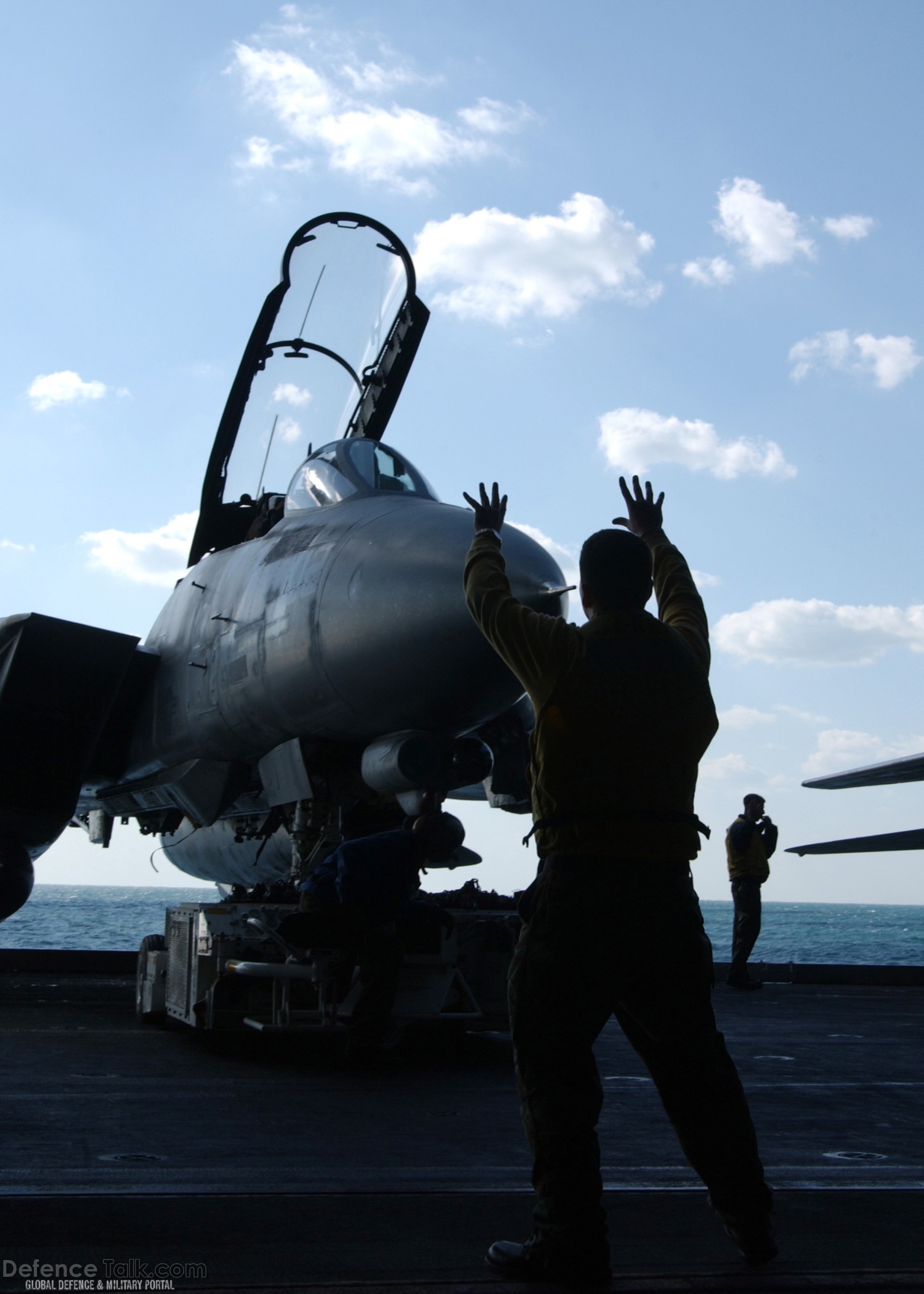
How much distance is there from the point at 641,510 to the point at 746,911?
986 cm

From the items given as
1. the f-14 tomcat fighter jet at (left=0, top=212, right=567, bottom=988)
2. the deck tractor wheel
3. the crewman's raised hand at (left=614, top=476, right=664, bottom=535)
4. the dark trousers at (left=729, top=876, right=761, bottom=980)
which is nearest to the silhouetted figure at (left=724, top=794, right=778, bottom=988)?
the dark trousers at (left=729, top=876, right=761, bottom=980)

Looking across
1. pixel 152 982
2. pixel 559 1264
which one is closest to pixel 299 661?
pixel 152 982

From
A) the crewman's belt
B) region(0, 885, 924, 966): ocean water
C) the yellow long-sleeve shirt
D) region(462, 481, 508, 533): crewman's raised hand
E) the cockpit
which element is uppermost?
the cockpit

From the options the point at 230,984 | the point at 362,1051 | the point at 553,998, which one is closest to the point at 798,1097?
the point at 362,1051

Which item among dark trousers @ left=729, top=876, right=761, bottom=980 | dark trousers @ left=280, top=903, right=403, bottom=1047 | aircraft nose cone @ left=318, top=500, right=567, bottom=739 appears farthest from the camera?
dark trousers @ left=729, top=876, right=761, bottom=980

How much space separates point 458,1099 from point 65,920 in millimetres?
65709

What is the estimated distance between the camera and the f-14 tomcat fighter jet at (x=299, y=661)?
20.4ft

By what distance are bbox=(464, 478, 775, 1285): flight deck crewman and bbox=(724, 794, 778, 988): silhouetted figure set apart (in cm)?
986

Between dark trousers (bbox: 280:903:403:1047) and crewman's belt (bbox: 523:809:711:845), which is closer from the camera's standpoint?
crewman's belt (bbox: 523:809:711:845)

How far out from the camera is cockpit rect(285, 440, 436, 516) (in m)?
7.72

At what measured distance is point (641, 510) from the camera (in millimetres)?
3293

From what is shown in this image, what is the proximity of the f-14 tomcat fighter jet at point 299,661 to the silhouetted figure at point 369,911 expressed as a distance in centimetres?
26

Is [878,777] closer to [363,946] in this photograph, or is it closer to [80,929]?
[363,946]

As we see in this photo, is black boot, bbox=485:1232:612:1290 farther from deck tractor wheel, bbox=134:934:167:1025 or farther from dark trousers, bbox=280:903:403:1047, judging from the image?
deck tractor wheel, bbox=134:934:167:1025
